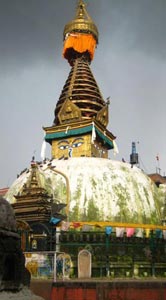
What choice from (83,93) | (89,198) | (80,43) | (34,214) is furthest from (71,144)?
(80,43)

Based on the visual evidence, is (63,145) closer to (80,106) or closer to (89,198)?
(80,106)

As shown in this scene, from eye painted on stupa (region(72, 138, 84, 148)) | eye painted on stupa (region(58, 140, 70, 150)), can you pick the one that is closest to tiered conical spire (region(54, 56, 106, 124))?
eye painted on stupa (region(72, 138, 84, 148))

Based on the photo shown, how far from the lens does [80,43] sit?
46.1 meters

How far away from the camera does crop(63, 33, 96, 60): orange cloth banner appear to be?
45.8 meters

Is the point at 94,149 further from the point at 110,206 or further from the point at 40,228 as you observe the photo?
the point at 40,228

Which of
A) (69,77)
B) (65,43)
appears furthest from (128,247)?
(65,43)

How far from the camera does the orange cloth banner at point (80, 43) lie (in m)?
45.8

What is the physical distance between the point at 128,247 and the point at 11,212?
54.8ft

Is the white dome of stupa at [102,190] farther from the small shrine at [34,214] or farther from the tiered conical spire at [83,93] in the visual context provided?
the tiered conical spire at [83,93]

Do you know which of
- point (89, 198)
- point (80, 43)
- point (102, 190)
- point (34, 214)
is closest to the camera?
point (34, 214)

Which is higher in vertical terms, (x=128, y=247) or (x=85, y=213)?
(x=85, y=213)

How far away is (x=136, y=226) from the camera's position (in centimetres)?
2664

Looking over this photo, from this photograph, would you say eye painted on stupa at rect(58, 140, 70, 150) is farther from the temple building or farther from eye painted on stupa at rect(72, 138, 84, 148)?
eye painted on stupa at rect(72, 138, 84, 148)

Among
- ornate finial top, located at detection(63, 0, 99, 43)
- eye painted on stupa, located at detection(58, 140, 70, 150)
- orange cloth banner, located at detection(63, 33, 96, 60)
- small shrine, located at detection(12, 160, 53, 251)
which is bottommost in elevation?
small shrine, located at detection(12, 160, 53, 251)
